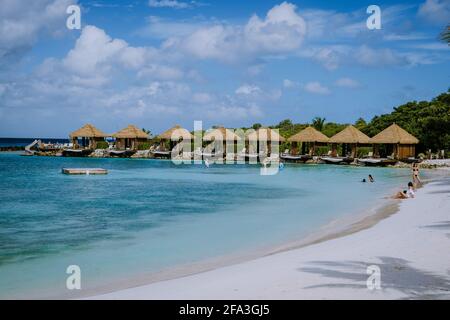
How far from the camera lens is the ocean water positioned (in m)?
7.81

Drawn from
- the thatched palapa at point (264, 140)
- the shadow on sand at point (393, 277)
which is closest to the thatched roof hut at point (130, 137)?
the thatched palapa at point (264, 140)

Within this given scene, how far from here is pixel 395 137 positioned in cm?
3472

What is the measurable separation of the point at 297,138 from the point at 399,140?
823 centimetres

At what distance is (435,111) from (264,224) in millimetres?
27304

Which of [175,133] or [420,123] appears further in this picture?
[175,133]

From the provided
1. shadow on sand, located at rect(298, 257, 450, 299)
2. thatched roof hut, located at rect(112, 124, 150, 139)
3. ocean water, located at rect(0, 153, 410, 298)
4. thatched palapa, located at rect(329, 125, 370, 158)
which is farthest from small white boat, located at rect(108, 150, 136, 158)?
shadow on sand, located at rect(298, 257, 450, 299)

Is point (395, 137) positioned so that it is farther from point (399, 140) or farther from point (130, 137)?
point (130, 137)

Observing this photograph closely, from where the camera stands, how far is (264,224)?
39.0 ft

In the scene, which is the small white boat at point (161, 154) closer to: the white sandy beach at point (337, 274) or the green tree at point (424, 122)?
the green tree at point (424, 122)

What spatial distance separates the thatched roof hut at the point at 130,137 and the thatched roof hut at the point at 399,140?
22845mm

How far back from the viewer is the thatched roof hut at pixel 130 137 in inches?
1869

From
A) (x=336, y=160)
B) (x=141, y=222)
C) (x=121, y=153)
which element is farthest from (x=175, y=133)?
(x=141, y=222)
